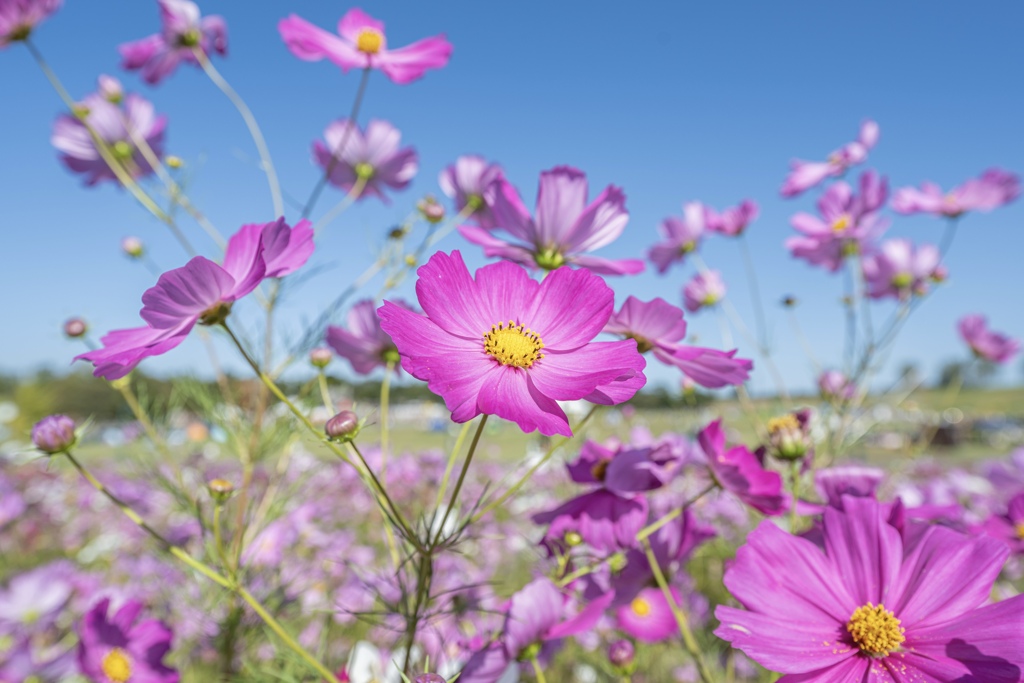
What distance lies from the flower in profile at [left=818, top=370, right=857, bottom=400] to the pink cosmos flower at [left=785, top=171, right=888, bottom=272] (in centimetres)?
26

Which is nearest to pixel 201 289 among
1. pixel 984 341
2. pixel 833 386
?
pixel 833 386

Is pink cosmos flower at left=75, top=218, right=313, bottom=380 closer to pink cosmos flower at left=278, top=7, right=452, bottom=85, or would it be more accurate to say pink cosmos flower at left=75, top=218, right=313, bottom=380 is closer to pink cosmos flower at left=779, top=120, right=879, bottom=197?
pink cosmos flower at left=278, top=7, right=452, bottom=85

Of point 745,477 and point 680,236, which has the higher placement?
point 680,236

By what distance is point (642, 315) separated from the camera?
0.48m

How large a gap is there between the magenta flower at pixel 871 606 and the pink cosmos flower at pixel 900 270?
1.08 meters

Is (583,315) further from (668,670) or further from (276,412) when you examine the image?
(668,670)

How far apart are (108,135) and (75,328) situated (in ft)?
1.62

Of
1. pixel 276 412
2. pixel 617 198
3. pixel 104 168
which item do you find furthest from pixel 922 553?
pixel 104 168

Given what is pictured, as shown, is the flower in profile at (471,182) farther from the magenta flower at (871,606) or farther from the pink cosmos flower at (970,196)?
the pink cosmos flower at (970,196)

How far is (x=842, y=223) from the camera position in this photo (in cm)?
124

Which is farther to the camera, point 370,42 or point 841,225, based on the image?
point 841,225

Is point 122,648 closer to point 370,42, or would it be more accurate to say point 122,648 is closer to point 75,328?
point 75,328

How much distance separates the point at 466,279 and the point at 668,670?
183 cm

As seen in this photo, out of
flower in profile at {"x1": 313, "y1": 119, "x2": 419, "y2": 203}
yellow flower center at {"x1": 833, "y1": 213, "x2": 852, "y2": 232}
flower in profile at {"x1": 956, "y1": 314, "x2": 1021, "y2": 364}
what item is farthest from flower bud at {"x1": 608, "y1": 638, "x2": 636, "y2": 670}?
flower in profile at {"x1": 956, "y1": 314, "x2": 1021, "y2": 364}
